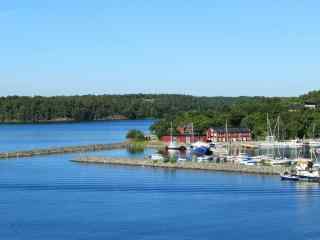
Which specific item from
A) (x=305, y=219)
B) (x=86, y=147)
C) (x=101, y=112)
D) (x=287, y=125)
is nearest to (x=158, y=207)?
(x=305, y=219)

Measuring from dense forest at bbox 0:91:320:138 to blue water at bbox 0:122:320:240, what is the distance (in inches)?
767

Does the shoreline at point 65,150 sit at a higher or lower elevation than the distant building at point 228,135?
lower

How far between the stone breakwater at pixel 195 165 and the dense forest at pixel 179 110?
14.3m

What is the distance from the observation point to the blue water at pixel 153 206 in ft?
66.8

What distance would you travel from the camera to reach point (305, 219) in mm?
21906

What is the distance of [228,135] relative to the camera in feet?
166

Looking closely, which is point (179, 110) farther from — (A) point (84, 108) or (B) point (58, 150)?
(B) point (58, 150)

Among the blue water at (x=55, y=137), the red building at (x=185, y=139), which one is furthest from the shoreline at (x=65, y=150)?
the blue water at (x=55, y=137)

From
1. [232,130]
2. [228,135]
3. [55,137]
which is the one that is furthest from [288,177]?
[55,137]

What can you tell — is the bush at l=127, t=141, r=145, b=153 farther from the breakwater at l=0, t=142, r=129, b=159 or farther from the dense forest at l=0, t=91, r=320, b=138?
the dense forest at l=0, t=91, r=320, b=138

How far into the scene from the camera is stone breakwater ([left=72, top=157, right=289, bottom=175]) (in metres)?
32.6

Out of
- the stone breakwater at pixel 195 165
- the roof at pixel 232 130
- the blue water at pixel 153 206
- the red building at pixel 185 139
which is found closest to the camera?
the blue water at pixel 153 206

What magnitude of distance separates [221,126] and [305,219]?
102 feet

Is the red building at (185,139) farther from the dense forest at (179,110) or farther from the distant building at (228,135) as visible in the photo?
the dense forest at (179,110)
